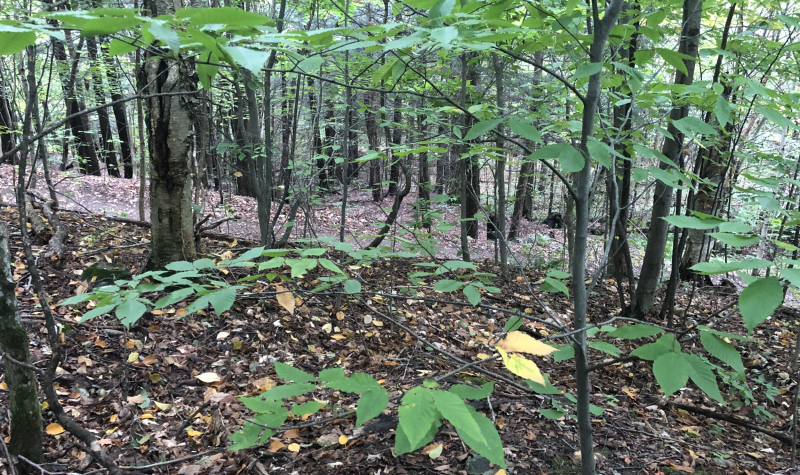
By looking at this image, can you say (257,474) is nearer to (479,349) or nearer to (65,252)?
(479,349)

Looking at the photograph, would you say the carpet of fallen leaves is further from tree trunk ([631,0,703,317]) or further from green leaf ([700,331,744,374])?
green leaf ([700,331,744,374])

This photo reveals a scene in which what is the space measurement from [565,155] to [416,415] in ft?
2.68

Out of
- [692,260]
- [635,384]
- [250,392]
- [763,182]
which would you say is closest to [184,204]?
[250,392]

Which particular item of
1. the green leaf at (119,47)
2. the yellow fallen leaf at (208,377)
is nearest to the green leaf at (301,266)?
the green leaf at (119,47)

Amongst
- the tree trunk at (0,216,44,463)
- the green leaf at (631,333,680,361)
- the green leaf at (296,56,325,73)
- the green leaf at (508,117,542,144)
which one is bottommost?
the tree trunk at (0,216,44,463)

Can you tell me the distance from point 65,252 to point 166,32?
16.0 ft

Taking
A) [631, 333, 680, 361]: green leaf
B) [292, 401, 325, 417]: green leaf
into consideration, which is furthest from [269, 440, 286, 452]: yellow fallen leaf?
[631, 333, 680, 361]: green leaf

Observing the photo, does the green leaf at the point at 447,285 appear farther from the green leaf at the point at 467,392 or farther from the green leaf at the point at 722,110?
the green leaf at the point at 722,110

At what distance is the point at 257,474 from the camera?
2.21 m

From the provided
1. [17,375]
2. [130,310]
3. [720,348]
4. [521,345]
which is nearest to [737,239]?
[720,348]

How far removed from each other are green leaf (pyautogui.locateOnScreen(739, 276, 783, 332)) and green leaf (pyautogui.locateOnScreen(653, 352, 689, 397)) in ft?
0.54

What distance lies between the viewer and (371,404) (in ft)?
3.00

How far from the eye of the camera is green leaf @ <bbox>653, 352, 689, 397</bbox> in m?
0.90

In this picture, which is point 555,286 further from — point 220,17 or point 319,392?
point 319,392
